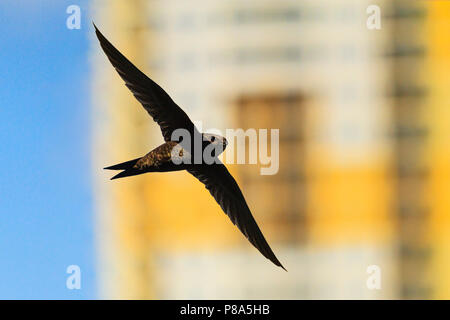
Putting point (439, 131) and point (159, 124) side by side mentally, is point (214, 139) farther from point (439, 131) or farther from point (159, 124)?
point (439, 131)

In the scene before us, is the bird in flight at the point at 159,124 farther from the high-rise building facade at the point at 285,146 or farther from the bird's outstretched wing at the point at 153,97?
the high-rise building facade at the point at 285,146

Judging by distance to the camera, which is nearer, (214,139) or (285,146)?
(214,139)

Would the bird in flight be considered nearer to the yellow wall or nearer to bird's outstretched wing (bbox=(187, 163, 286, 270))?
bird's outstretched wing (bbox=(187, 163, 286, 270))

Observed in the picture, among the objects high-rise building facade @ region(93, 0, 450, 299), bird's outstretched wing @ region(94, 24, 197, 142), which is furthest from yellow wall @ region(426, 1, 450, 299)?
bird's outstretched wing @ region(94, 24, 197, 142)

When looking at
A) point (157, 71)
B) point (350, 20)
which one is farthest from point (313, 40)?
point (157, 71)

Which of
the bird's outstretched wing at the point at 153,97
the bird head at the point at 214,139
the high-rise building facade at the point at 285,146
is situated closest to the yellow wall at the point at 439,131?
the high-rise building facade at the point at 285,146

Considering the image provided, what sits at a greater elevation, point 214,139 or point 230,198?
point 214,139

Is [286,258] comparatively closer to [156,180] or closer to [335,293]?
[335,293]

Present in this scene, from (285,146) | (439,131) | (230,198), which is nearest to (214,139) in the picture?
(230,198)
